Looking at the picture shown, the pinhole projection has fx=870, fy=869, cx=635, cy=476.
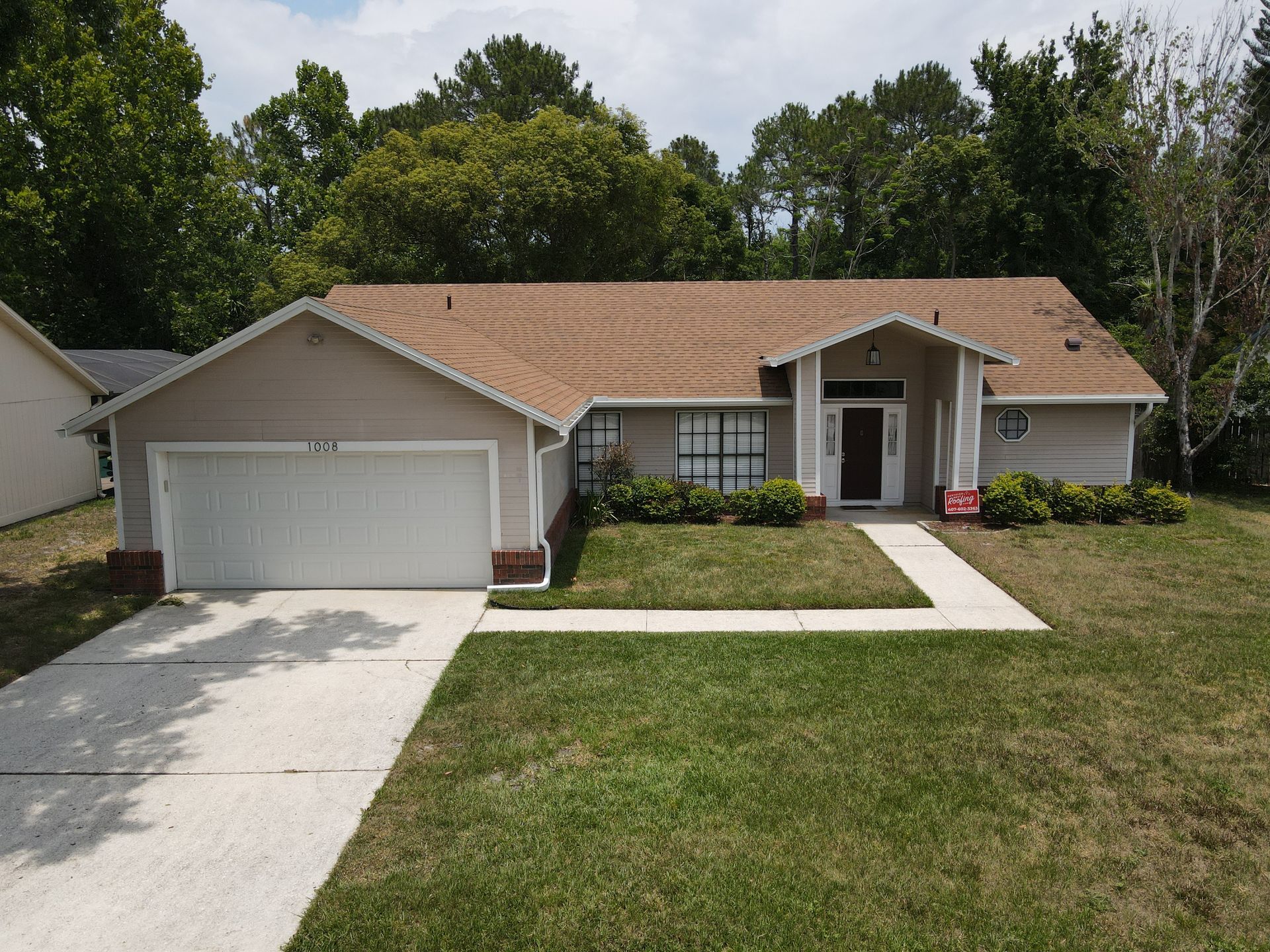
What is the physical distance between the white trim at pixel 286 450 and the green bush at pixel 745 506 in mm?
5762

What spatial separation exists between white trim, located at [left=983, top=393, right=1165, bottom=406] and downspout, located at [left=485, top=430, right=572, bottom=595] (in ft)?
30.4

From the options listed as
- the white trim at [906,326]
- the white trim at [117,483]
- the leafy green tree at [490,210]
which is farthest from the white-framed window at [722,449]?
the leafy green tree at [490,210]

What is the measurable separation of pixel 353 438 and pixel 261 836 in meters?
6.49

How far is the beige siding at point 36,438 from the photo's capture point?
17.3 metres

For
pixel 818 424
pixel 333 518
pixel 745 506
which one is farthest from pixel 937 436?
pixel 333 518

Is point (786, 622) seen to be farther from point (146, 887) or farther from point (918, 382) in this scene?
point (918, 382)

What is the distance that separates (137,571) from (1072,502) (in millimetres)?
15806

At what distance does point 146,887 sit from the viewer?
18.6ft

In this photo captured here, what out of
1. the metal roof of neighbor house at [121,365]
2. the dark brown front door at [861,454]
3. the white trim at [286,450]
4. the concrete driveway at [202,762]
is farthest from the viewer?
the metal roof of neighbor house at [121,365]

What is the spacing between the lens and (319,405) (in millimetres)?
11789

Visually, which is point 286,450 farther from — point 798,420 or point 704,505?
point 798,420

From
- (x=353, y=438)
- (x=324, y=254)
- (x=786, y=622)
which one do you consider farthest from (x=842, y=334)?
(x=324, y=254)

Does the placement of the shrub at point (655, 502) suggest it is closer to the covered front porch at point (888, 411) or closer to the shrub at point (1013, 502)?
the covered front porch at point (888, 411)

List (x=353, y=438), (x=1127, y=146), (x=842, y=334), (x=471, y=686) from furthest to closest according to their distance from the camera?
(x=1127, y=146)
(x=842, y=334)
(x=353, y=438)
(x=471, y=686)
